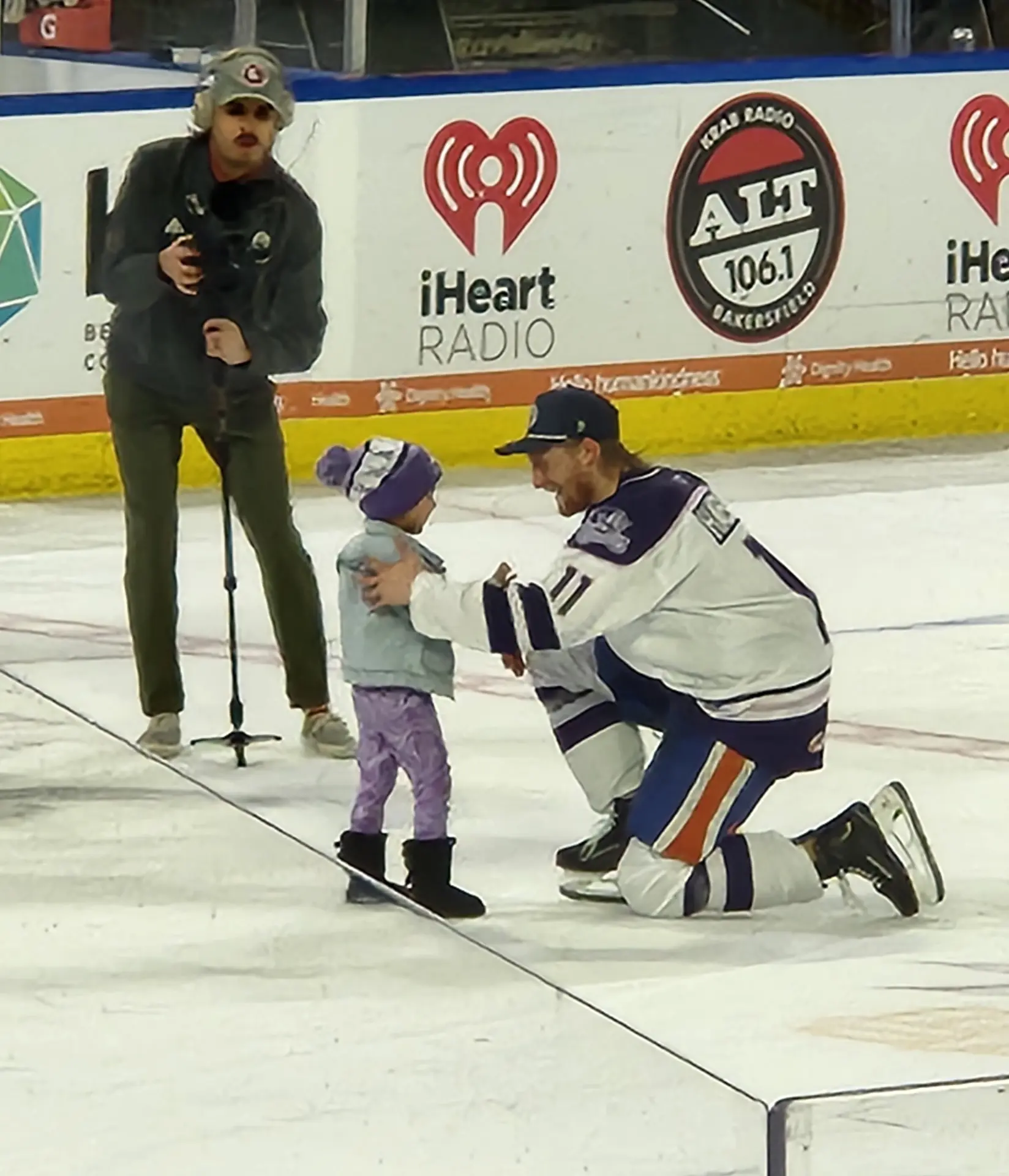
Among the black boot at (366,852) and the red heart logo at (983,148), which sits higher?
the red heart logo at (983,148)

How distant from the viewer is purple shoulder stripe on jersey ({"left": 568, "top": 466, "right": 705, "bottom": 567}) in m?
3.76

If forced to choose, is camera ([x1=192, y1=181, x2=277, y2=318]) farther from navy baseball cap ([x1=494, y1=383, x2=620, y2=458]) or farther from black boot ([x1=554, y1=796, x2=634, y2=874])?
black boot ([x1=554, y1=796, x2=634, y2=874])

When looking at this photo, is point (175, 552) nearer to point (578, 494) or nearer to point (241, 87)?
point (241, 87)

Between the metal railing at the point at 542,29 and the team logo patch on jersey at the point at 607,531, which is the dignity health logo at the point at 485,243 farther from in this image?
the team logo patch on jersey at the point at 607,531

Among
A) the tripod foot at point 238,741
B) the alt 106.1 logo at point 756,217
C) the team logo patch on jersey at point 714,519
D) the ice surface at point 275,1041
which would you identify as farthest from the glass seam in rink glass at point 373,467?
the alt 106.1 logo at point 756,217

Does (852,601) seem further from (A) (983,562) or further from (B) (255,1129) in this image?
(B) (255,1129)

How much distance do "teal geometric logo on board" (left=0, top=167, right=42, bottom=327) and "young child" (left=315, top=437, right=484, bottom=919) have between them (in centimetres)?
296

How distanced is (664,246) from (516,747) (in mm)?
2929

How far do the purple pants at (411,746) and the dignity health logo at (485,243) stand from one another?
340cm

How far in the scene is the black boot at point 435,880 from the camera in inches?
153

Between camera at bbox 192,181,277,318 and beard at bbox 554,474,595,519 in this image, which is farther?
camera at bbox 192,181,277,318

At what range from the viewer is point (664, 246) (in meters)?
7.48

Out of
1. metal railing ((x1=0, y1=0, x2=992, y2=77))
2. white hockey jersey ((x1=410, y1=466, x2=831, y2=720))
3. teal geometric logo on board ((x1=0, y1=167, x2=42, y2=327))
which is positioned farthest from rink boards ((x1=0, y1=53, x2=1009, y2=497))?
white hockey jersey ((x1=410, y1=466, x2=831, y2=720))

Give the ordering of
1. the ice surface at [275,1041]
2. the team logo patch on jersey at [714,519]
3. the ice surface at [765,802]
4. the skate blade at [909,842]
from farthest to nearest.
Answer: the skate blade at [909,842], the team logo patch on jersey at [714,519], the ice surface at [765,802], the ice surface at [275,1041]
